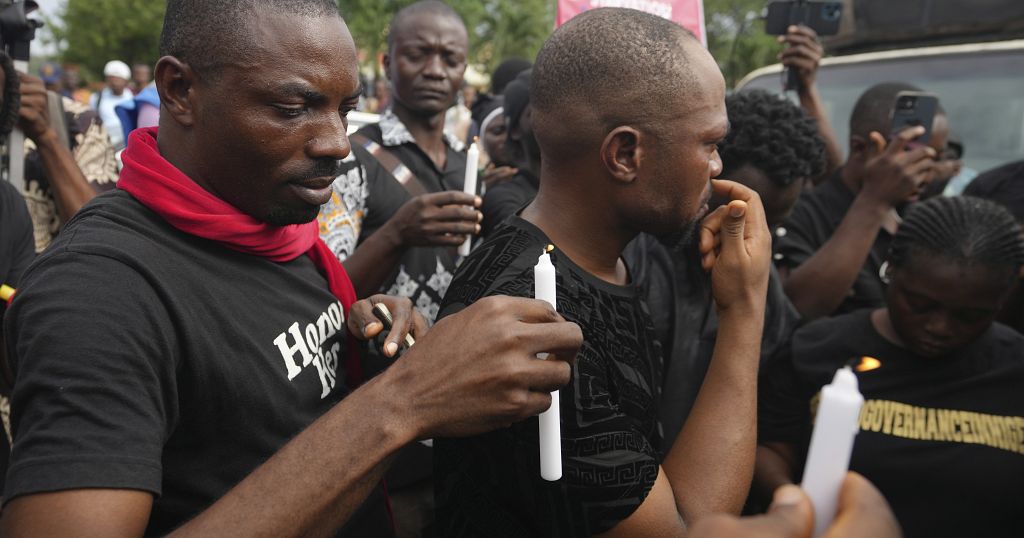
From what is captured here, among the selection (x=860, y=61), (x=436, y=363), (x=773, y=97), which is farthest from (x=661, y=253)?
(x=860, y=61)

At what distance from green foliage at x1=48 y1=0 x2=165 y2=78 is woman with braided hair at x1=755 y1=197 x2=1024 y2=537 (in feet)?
110

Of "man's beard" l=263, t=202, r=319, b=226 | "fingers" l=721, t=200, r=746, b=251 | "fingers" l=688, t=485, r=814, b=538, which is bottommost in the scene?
"fingers" l=721, t=200, r=746, b=251

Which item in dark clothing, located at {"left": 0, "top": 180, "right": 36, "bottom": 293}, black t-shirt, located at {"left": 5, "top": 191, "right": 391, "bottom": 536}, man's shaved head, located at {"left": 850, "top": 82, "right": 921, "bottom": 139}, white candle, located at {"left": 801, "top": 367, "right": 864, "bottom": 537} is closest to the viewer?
white candle, located at {"left": 801, "top": 367, "right": 864, "bottom": 537}

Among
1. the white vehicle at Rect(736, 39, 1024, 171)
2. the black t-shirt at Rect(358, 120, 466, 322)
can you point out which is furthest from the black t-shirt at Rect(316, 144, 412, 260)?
the white vehicle at Rect(736, 39, 1024, 171)

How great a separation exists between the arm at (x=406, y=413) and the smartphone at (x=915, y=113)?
9.29 ft

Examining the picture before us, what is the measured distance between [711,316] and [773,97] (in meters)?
0.93

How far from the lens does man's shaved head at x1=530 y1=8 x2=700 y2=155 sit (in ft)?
5.41

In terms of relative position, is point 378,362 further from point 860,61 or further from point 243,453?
point 860,61

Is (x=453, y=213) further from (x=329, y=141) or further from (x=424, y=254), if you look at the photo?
(x=329, y=141)

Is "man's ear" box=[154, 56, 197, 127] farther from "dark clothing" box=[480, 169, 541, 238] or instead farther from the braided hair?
the braided hair

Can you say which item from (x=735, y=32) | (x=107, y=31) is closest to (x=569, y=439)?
(x=735, y=32)

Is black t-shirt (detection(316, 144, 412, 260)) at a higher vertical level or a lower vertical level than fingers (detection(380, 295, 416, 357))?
lower

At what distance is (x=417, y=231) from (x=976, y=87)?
3.84 m

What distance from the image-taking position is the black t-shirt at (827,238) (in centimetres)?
328
